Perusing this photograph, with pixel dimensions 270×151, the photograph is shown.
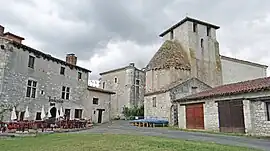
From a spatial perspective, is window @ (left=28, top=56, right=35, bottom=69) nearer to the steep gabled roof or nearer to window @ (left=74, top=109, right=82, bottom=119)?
window @ (left=74, top=109, right=82, bottom=119)

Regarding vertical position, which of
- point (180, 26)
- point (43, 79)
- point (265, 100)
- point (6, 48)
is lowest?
point (265, 100)

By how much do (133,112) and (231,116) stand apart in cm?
2684

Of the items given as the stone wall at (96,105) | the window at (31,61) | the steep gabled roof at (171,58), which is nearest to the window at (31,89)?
the window at (31,61)

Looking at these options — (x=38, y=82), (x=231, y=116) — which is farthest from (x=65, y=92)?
(x=231, y=116)

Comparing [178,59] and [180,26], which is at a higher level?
[180,26]

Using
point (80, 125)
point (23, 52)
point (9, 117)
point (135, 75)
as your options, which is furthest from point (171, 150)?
point (135, 75)

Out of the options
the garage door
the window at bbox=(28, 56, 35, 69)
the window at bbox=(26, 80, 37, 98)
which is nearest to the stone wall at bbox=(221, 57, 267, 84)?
the garage door

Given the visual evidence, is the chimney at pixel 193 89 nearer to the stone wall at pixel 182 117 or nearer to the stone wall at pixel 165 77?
the stone wall at pixel 165 77

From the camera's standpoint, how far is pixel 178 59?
34812 millimetres

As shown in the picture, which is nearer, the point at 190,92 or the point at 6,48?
the point at 6,48

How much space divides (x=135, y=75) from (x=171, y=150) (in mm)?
39892

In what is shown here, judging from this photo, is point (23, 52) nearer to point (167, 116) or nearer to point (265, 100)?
point (167, 116)

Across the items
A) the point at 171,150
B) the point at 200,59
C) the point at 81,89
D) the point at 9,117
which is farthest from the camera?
the point at 200,59

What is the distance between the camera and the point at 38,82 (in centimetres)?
2591
